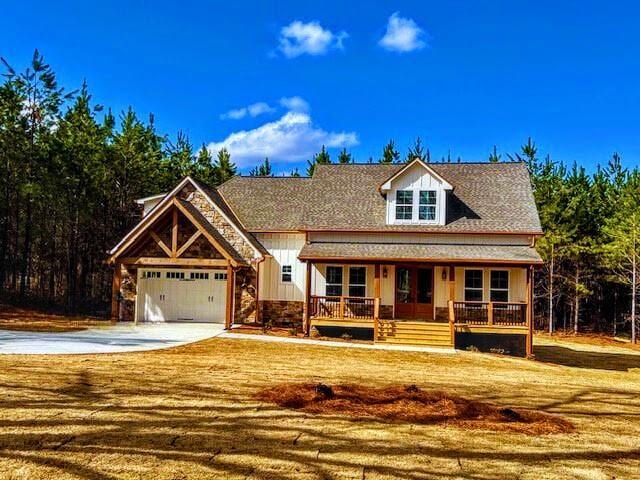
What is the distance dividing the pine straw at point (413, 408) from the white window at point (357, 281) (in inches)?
509

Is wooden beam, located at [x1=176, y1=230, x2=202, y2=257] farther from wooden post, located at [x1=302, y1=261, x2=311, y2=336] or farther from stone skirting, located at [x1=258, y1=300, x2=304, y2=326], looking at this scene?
wooden post, located at [x1=302, y1=261, x2=311, y2=336]

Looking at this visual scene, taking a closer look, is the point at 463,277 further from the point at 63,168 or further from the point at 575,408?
the point at 63,168

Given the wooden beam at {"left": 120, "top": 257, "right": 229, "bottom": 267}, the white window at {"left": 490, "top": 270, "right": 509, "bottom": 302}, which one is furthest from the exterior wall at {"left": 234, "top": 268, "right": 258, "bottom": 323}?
the white window at {"left": 490, "top": 270, "right": 509, "bottom": 302}

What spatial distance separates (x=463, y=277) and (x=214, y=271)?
34.2 ft

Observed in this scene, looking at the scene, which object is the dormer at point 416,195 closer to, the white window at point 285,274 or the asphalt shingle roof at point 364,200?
the asphalt shingle roof at point 364,200

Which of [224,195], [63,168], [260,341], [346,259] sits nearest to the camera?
[260,341]

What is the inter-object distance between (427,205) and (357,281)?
172 inches

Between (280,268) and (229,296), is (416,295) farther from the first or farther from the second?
(229,296)

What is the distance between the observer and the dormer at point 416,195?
73.7ft

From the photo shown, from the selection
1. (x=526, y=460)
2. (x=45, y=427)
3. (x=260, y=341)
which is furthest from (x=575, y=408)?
(x=260, y=341)

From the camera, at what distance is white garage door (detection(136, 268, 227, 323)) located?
75.4 feet

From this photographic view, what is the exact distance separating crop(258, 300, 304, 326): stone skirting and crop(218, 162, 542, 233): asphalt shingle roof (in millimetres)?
3288

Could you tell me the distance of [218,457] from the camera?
18.9ft

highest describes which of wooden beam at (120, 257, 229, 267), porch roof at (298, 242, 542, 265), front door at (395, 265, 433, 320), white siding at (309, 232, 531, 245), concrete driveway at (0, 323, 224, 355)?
white siding at (309, 232, 531, 245)
